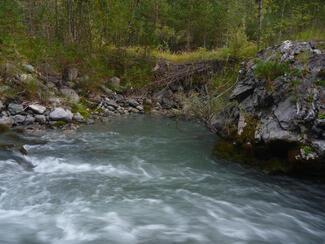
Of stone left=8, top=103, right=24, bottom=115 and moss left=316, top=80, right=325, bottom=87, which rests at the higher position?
moss left=316, top=80, right=325, bottom=87

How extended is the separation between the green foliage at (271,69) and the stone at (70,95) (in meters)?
8.56

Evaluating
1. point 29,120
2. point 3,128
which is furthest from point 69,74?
point 3,128

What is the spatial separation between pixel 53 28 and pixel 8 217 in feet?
50.4

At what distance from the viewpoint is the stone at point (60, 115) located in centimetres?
1427

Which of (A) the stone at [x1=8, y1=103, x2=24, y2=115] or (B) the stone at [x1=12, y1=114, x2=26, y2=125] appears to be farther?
(A) the stone at [x1=8, y1=103, x2=24, y2=115]

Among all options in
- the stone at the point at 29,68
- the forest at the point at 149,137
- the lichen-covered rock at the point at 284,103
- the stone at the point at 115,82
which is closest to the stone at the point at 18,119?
the forest at the point at 149,137

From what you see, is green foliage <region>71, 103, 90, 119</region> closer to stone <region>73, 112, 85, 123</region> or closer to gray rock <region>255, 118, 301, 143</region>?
stone <region>73, 112, 85, 123</region>

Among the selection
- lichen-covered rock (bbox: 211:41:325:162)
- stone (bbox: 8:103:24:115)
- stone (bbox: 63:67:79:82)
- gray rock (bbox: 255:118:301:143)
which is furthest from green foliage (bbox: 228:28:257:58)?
stone (bbox: 8:103:24:115)

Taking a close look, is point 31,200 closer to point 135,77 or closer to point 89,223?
point 89,223

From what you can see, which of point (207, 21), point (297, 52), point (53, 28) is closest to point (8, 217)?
point (297, 52)

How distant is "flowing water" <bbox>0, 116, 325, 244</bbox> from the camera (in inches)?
255

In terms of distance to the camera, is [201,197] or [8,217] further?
[201,197]

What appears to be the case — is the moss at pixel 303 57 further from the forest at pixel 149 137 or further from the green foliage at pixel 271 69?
the green foliage at pixel 271 69

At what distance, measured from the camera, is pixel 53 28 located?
20.6 meters
